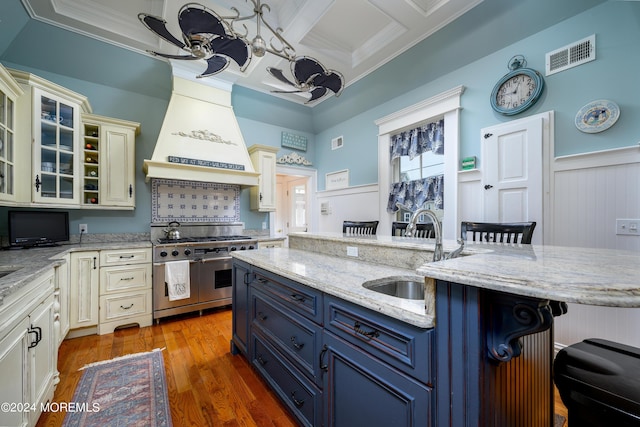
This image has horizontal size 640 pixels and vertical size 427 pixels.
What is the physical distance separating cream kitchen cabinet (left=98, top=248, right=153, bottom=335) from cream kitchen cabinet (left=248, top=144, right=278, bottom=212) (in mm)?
1710

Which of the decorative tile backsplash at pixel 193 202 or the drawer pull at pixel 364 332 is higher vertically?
the decorative tile backsplash at pixel 193 202

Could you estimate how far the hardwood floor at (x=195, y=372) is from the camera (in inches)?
62.1

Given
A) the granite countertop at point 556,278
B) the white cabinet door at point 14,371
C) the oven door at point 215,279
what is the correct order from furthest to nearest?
the oven door at point 215,279 < the white cabinet door at point 14,371 < the granite countertop at point 556,278

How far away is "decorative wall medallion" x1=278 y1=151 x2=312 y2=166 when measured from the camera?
474cm

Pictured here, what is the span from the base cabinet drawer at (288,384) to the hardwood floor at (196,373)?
0.51 ft

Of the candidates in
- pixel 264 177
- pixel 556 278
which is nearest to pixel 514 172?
pixel 556 278

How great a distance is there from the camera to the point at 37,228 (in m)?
2.60

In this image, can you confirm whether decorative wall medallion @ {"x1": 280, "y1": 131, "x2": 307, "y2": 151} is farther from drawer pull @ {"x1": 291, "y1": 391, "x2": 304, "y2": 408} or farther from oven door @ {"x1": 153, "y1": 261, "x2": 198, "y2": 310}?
drawer pull @ {"x1": 291, "y1": 391, "x2": 304, "y2": 408}

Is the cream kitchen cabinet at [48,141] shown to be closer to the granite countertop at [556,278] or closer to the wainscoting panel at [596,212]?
the granite countertop at [556,278]

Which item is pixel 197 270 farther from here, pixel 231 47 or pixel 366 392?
pixel 366 392

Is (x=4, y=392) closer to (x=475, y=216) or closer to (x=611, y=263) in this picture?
(x=611, y=263)

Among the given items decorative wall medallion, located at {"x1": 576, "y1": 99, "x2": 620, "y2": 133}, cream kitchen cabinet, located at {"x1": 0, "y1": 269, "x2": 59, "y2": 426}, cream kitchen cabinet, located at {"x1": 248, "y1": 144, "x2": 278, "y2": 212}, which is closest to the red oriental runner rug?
cream kitchen cabinet, located at {"x1": 0, "y1": 269, "x2": 59, "y2": 426}

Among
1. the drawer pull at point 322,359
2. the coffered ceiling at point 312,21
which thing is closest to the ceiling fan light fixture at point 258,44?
the coffered ceiling at point 312,21

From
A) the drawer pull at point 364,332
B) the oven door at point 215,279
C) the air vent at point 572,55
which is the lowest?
the oven door at point 215,279
